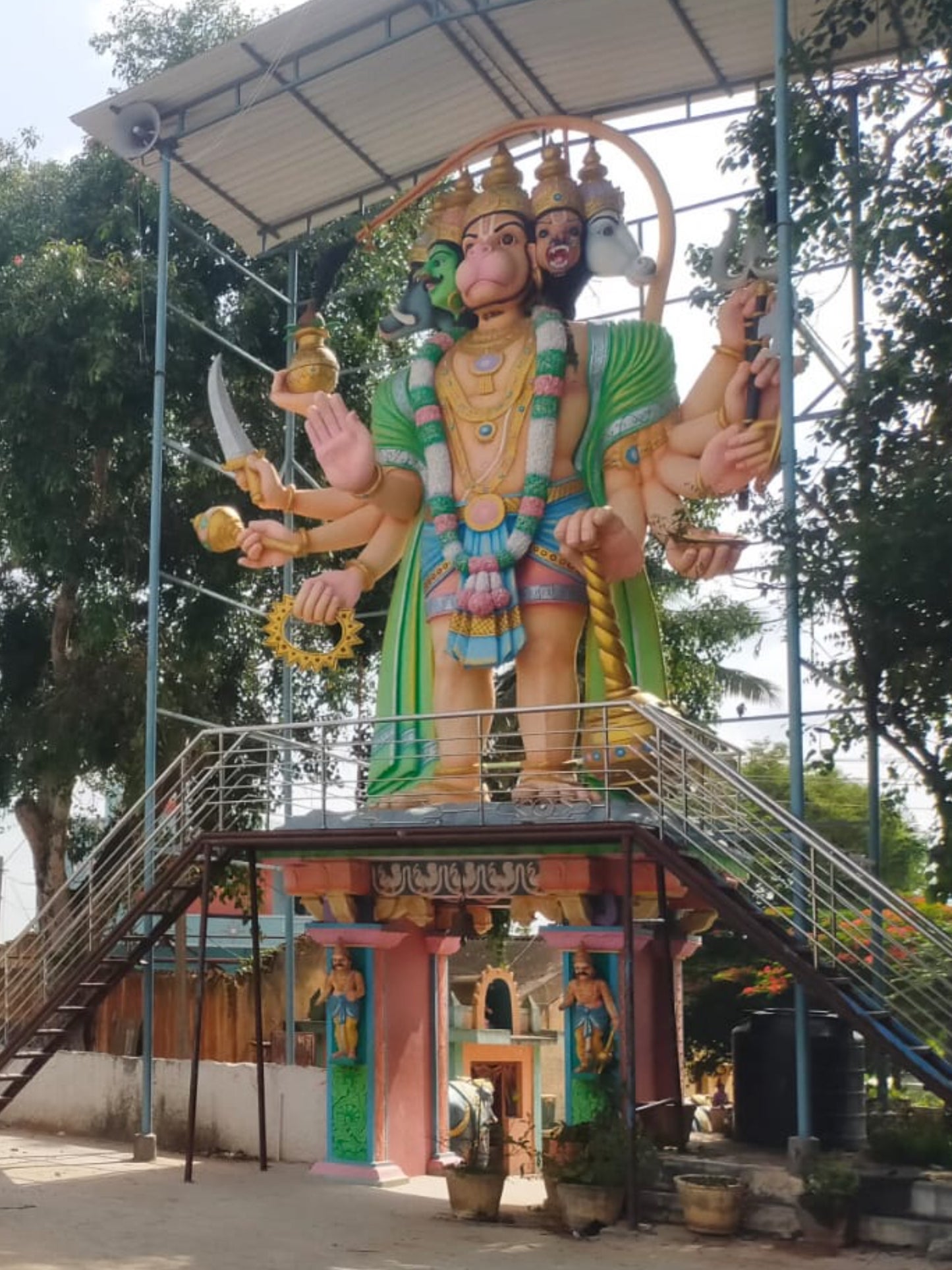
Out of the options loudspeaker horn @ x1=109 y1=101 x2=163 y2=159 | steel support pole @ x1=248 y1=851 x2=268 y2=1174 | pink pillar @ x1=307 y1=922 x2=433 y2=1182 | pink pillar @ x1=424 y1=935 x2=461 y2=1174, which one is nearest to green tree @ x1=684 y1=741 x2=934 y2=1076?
pink pillar @ x1=424 y1=935 x2=461 y2=1174

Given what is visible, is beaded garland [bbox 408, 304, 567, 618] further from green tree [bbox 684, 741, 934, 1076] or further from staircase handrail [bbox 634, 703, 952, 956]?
green tree [bbox 684, 741, 934, 1076]

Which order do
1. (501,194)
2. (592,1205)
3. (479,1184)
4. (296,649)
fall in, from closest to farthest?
(592,1205) < (479,1184) < (501,194) < (296,649)

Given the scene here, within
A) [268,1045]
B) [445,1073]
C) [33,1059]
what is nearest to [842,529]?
[445,1073]

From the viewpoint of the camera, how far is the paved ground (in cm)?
996

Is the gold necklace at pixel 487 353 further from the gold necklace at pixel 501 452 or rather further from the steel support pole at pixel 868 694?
the steel support pole at pixel 868 694

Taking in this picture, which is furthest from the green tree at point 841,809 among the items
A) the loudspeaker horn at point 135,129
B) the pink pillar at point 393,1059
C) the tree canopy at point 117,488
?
the loudspeaker horn at point 135,129

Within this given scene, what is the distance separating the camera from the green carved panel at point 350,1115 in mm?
13000

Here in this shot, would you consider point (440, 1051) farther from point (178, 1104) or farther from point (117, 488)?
point (117, 488)

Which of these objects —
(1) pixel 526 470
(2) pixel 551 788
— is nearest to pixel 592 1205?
(2) pixel 551 788

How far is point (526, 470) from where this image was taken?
12914 millimetres

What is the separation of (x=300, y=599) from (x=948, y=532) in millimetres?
5830

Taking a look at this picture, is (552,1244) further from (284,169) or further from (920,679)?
(284,169)

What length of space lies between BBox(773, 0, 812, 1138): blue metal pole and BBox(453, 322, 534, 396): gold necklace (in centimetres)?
239

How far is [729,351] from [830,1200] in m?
5.94
